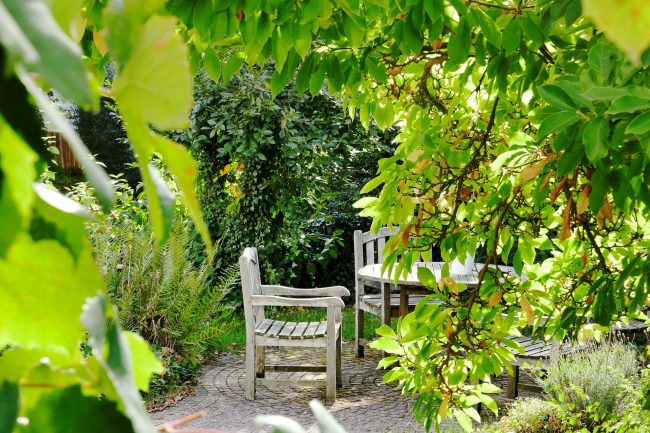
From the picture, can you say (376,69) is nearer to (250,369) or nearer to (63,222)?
(63,222)

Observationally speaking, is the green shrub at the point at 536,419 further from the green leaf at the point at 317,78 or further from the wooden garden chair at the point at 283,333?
the green leaf at the point at 317,78

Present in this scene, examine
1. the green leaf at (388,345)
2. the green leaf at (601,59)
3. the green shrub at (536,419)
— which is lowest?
the green shrub at (536,419)

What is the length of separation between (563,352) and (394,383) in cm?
165

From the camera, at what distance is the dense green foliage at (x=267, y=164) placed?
24.8 ft

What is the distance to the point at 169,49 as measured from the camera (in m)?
0.22

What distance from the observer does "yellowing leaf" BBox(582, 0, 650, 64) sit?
0.17 m

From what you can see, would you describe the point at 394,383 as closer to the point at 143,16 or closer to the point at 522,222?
the point at 522,222

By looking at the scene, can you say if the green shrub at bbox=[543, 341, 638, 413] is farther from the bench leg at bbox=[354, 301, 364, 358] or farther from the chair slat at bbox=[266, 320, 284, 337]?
the bench leg at bbox=[354, 301, 364, 358]

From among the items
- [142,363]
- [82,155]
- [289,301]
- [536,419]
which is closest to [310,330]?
[289,301]

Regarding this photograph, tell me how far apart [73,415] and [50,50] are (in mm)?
127

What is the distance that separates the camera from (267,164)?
7.78 m

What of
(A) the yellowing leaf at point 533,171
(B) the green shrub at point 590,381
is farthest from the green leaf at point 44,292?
(B) the green shrub at point 590,381

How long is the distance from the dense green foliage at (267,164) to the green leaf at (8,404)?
7.23 metres

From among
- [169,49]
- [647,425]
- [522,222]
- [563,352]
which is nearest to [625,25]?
[169,49]
